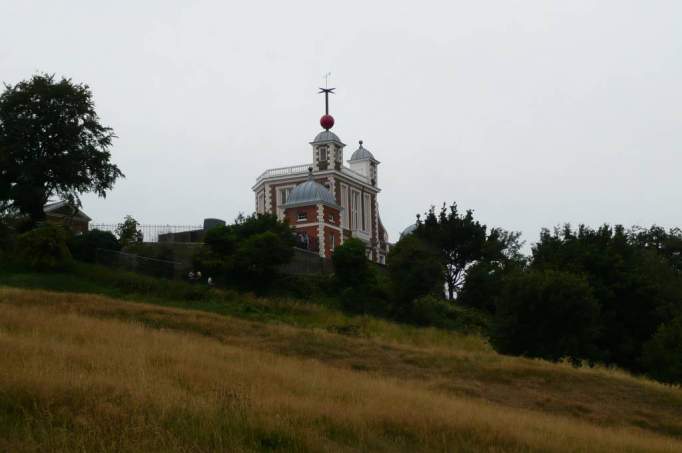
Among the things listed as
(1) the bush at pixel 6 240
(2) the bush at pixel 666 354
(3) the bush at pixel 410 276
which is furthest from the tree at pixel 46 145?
(2) the bush at pixel 666 354

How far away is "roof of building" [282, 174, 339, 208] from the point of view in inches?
2682

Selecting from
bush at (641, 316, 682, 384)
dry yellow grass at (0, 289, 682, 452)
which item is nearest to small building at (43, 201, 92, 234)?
dry yellow grass at (0, 289, 682, 452)

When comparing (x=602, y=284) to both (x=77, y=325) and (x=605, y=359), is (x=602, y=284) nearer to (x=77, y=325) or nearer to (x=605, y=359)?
(x=605, y=359)

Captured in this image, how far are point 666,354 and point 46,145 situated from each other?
103ft

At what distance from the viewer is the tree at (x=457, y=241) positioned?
214ft

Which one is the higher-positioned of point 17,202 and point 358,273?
point 17,202

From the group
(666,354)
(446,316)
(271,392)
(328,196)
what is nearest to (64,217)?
(328,196)

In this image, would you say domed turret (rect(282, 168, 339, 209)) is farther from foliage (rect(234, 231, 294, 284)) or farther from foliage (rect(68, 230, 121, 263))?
foliage (rect(68, 230, 121, 263))

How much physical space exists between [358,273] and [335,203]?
17.9 meters

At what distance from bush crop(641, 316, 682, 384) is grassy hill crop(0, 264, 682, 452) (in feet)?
31.7

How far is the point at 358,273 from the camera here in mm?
52188

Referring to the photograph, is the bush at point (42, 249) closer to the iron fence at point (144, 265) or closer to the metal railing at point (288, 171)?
the iron fence at point (144, 265)

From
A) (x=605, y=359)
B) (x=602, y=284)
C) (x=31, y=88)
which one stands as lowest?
(x=605, y=359)

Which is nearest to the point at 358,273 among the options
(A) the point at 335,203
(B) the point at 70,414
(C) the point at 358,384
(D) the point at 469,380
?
(A) the point at 335,203
